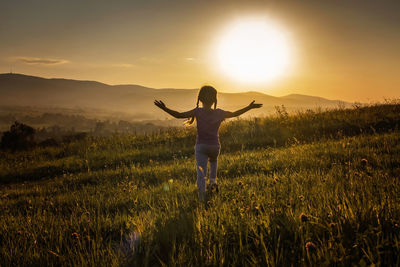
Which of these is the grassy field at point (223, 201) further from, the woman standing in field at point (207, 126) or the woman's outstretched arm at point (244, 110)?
the woman's outstretched arm at point (244, 110)

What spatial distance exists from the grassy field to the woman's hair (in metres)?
1.49

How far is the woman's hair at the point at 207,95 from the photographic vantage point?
15.5ft

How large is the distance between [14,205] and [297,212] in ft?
17.6

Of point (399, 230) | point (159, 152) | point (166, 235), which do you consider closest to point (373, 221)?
point (399, 230)

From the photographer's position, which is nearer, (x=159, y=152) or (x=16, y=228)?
(x=16, y=228)

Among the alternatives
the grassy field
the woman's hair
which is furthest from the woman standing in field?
the grassy field

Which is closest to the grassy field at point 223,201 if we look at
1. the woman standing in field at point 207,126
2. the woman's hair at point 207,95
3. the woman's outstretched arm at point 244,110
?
the woman standing in field at point 207,126

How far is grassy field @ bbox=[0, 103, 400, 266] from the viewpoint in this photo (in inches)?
88.7

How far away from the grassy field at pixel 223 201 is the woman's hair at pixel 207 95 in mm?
1489

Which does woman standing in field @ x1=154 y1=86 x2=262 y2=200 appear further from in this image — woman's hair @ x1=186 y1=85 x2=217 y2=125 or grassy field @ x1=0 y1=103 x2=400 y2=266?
grassy field @ x1=0 y1=103 x2=400 y2=266

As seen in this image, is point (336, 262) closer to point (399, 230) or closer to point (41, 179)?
point (399, 230)

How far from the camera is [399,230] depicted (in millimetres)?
2221

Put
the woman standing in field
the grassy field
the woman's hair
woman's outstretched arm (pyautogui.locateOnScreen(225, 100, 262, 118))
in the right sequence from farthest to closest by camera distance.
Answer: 1. the woman's hair
2. the woman standing in field
3. woman's outstretched arm (pyautogui.locateOnScreen(225, 100, 262, 118))
4. the grassy field

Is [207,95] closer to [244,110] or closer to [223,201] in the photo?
[244,110]
